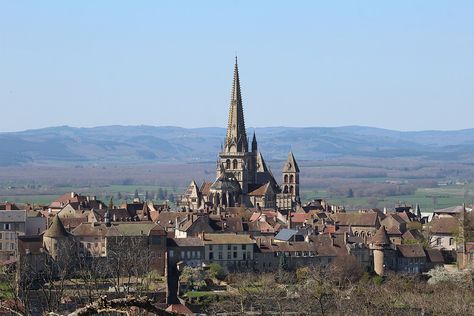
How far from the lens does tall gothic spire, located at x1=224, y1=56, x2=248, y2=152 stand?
408 ft

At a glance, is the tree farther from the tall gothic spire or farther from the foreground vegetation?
the tall gothic spire

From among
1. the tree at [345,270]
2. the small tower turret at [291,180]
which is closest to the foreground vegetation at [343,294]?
the tree at [345,270]

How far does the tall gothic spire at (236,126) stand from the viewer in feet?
408

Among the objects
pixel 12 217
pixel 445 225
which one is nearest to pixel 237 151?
pixel 445 225

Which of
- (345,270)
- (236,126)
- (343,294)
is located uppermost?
(236,126)

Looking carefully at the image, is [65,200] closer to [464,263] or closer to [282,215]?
[282,215]

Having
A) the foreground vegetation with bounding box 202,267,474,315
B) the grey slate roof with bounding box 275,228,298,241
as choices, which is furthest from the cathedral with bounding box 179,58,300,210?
the foreground vegetation with bounding box 202,267,474,315

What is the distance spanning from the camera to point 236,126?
12575cm

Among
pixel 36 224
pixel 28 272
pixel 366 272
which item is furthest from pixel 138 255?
pixel 36 224

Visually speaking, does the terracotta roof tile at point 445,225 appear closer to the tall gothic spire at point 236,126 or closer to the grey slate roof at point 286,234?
the grey slate roof at point 286,234

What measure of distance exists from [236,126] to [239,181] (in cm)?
Result: 830

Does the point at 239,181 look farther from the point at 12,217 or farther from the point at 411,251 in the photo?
the point at 411,251

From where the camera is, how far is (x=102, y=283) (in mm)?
57344

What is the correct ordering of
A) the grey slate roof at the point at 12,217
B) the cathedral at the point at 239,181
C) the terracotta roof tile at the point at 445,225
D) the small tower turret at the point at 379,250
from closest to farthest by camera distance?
the small tower turret at the point at 379,250 → the grey slate roof at the point at 12,217 → the terracotta roof tile at the point at 445,225 → the cathedral at the point at 239,181
